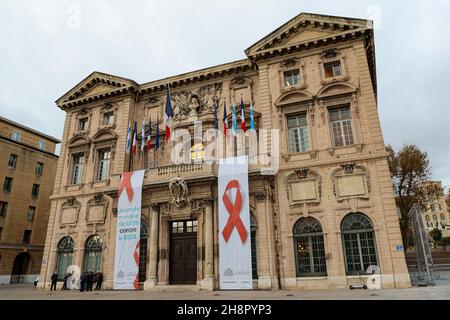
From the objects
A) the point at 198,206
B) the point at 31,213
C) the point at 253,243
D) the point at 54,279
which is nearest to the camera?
the point at 253,243

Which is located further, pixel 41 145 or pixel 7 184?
pixel 41 145

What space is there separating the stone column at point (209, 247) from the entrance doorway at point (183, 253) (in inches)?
51.8

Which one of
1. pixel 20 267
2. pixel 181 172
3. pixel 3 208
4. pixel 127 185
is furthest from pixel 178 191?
pixel 20 267

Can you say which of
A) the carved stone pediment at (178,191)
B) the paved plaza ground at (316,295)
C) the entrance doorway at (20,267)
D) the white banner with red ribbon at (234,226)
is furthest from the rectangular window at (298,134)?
the entrance doorway at (20,267)

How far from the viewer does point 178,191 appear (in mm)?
19344

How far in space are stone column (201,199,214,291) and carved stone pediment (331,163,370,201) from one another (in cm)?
708

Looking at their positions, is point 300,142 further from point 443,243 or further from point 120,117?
point 443,243

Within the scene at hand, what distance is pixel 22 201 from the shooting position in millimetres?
35875

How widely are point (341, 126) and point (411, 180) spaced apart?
22.0 m

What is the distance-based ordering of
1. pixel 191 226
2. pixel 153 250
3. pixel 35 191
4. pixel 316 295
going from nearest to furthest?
1. pixel 316 295
2. pixel 153 250
3. pixel 191 226
4. pixel 35 191

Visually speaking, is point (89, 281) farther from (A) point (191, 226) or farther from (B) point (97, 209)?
(A) point (191, 226)

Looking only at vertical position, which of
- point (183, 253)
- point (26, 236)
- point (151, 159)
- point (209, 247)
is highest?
point (151, 159)
